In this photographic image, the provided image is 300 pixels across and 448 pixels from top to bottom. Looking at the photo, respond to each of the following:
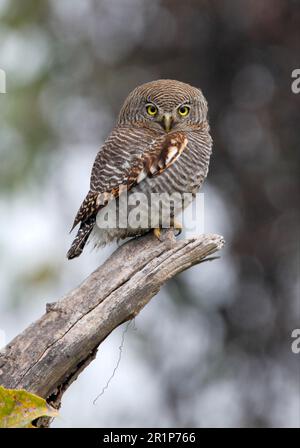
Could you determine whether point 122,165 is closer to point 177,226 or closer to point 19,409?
point 177,226

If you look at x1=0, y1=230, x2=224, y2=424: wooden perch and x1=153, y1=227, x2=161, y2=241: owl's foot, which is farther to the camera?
x1=153, y1=227, x2=161, y2=241: owl's foot

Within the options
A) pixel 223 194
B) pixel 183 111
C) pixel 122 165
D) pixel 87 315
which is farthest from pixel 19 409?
pixel 223 194

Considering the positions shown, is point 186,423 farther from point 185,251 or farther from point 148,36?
point 185,251

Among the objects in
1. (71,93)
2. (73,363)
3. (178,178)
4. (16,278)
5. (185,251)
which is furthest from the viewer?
(71,93)

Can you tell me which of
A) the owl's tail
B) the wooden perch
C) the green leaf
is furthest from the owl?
the green leaf

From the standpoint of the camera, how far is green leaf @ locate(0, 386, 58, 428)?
10.6ft

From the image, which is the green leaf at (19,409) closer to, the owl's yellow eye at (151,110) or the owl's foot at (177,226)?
the owl's foot at (177,226)

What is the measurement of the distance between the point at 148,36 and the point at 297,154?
215 centimetres

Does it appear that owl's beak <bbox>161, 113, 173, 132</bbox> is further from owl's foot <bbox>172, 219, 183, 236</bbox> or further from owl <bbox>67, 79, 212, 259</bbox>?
owl's foot <bbox>172, 219, 183, 236</bbox>

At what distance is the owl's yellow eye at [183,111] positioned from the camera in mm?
6344

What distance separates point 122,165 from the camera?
5836 millimetres

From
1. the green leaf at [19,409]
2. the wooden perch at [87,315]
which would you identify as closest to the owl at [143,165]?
the wooden perch at [87,315]

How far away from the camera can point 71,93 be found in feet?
41.2
